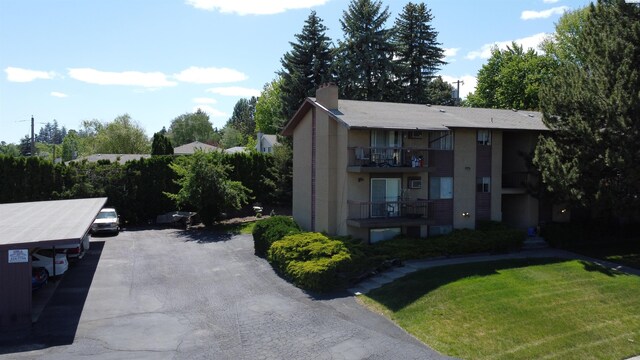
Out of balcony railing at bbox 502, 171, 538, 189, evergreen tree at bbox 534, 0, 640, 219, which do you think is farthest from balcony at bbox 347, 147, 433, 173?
balcony railing at bbox 502, 171, 538, 189

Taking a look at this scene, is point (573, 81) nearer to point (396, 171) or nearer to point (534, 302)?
point (396, 171)

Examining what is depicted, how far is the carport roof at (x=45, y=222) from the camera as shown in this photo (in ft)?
56.7

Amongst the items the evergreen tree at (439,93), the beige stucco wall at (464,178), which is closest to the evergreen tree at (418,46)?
the evergreen tree at (439,93)

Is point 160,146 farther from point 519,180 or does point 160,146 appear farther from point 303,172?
point 519,180

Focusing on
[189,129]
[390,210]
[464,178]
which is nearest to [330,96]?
[390,210]

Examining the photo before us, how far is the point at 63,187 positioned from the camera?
123ft

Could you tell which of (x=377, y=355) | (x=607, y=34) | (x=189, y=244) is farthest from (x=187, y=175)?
(x=607, y=34)

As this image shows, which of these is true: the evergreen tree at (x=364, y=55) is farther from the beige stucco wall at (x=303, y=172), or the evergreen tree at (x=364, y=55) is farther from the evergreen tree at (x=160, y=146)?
the evergreen tree at (x=160, y=146)

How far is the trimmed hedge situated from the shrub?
0.87m

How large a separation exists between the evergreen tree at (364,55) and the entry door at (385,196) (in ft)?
73.1

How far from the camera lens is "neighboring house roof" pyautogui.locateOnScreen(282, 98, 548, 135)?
26077 millimetres

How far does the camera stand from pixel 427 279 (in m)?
21.3

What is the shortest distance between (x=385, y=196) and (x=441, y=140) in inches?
192

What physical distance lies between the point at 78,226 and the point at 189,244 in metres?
11.2
